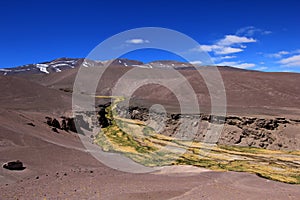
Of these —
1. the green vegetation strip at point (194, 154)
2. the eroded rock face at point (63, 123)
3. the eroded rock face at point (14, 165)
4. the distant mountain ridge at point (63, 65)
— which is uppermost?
the distant mountain ridge at point (63, 65)

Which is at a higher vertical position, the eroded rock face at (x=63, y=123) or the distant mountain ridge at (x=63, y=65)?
the distant mountain ridge at (x=63, y=65)

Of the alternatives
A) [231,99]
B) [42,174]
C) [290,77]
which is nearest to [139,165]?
[42,174]

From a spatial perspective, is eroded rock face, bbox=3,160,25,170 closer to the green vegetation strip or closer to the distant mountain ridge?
the green vegetation strip

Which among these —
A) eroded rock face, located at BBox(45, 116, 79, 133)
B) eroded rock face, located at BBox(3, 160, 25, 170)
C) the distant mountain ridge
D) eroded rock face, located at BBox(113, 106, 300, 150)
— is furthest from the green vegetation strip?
the distant mountain ridge

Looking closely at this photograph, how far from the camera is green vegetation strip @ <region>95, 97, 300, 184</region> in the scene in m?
16.9

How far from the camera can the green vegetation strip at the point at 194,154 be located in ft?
55.4

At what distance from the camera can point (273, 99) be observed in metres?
57.9

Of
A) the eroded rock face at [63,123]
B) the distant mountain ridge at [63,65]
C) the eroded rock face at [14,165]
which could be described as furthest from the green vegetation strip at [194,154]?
the distant mountain ridge at [63,65]

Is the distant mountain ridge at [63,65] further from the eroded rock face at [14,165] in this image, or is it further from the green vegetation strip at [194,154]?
the eroded rock face at [14,165]

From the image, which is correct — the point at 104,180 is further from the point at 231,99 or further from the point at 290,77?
the point at 290,77

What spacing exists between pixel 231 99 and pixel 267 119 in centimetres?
3175

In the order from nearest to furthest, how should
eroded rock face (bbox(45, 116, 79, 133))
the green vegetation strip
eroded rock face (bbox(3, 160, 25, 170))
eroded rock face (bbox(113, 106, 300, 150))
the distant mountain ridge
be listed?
eroded rock face (bbox(3, 160, 25, 170))
the green vegetation strip
eroded rock face (bbox(45, 116, 79, 133))
eroded rock face (bbox(113, 106, 300, 150))
the distant mountain ridge

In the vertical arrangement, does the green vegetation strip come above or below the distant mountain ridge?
below

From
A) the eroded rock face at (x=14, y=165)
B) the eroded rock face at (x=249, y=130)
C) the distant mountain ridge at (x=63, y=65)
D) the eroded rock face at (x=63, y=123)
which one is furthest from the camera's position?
the distant mountain ridge at (x=63, y=65)
